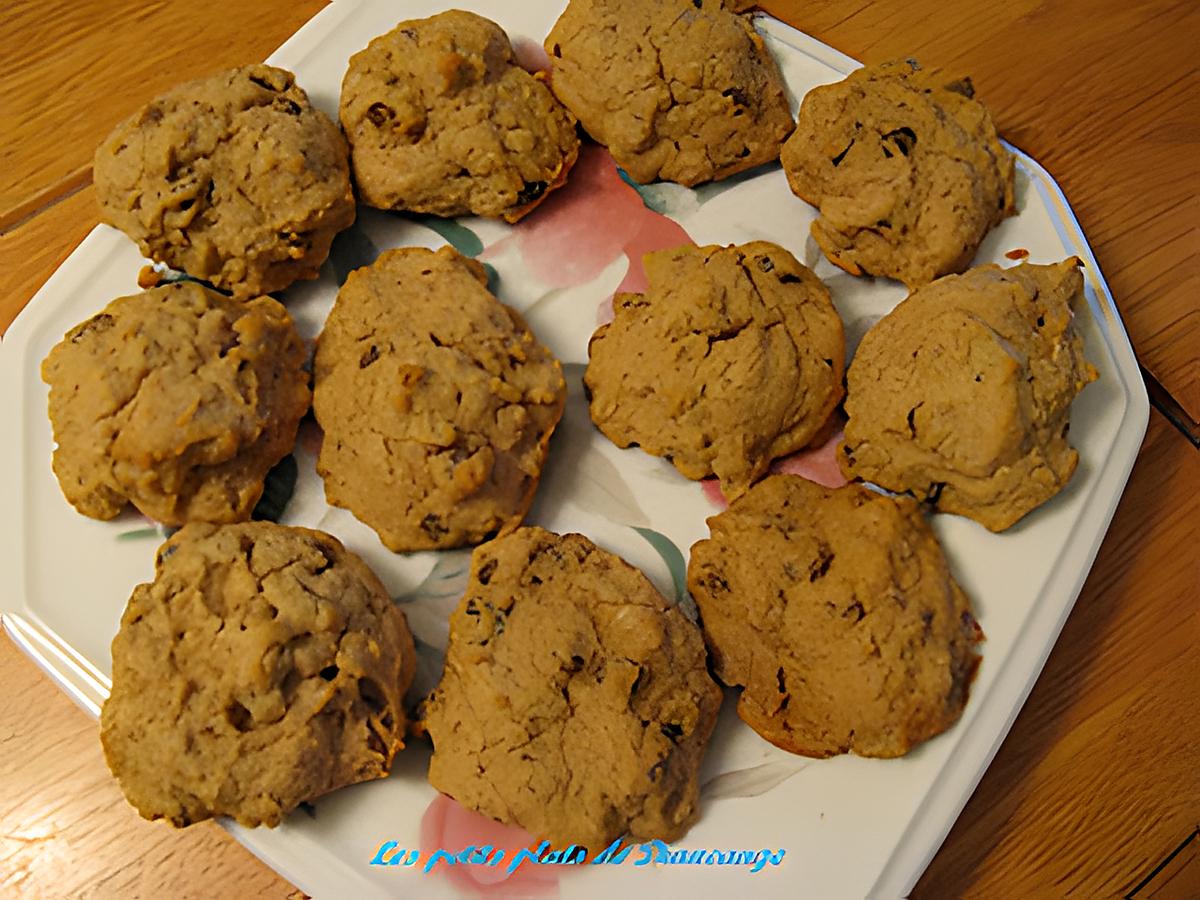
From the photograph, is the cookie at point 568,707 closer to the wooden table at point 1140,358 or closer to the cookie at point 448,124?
the wooden table at point 1140,358

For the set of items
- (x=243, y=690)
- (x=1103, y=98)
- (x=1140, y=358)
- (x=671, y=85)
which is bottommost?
(x=1140, y=358)

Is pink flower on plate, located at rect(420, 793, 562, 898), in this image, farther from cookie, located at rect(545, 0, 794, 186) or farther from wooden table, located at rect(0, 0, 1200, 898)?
cookie, located at rect(545, 0, 794, 186)

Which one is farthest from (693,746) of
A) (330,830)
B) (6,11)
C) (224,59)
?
(6,11)

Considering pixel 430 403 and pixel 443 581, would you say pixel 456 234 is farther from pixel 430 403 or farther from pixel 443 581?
pixel 443 581

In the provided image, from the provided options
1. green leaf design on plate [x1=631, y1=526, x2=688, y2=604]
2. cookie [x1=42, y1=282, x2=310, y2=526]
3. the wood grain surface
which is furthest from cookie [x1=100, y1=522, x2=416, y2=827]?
the wood grain surface

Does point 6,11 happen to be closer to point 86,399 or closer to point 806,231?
point 86,399

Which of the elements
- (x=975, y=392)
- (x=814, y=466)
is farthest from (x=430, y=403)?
(x=975, y=392)
